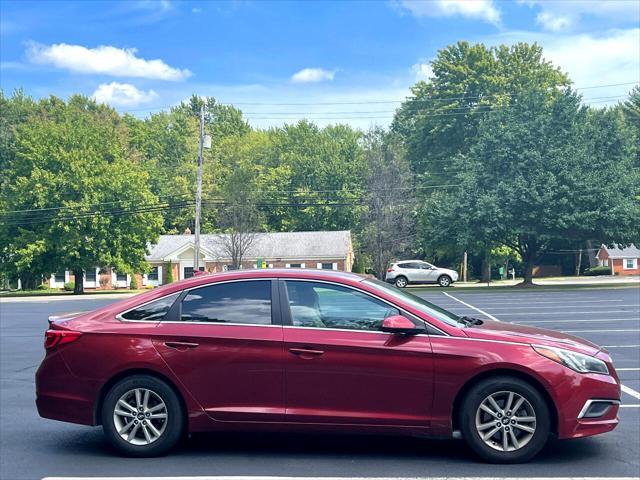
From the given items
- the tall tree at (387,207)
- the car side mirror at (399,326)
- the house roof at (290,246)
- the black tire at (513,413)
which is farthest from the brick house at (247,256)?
the black tire at (513,413)

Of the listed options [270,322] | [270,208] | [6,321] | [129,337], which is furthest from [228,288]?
[270,208]

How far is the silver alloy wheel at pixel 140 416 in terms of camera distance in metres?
5.99

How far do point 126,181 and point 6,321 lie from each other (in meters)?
30.6

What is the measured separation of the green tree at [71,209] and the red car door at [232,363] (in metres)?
47.2

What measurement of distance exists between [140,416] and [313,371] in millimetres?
1509

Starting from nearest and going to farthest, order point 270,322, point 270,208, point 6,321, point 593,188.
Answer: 1. point 270,322
2. point 6,321
3. point 593,188
4. point 270,208

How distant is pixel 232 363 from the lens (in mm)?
5914

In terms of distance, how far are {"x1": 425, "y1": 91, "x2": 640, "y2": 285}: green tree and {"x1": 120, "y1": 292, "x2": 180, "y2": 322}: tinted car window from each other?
3640 centimetres

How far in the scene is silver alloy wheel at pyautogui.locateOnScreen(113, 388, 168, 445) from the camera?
236 inches

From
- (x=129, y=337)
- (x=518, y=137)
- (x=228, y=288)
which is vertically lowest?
(x=129, y=337)

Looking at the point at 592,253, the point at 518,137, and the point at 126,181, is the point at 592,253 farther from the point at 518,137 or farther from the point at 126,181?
the point at 126,181

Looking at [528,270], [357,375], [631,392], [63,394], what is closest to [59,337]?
[63,394]

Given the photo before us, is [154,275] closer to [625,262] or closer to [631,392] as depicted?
[625,262]

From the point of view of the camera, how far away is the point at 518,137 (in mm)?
42750
